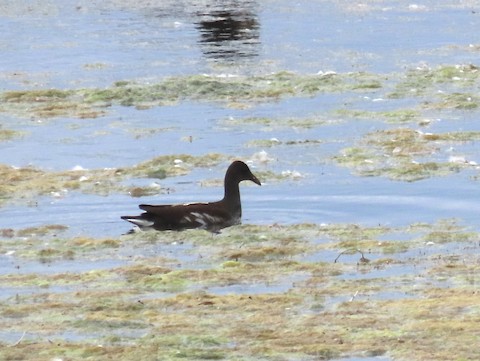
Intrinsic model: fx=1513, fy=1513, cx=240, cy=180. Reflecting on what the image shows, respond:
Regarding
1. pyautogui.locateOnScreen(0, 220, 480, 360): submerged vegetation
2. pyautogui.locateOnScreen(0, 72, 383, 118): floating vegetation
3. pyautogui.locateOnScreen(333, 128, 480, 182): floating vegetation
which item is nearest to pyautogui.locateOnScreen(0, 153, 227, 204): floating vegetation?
pyautogui.locateOnScreen(333, 128, 480, 182): floating vegetation

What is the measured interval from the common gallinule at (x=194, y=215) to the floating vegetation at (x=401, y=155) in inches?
99.9

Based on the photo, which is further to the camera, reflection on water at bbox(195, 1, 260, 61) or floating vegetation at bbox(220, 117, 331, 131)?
reflection on water at bbox(195, 1, 260, 61)

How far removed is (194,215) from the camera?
55.1 feet

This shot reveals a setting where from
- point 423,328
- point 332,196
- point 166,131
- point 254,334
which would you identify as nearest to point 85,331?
point 254,334

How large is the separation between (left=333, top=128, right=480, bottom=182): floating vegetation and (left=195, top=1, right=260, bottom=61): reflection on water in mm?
8730

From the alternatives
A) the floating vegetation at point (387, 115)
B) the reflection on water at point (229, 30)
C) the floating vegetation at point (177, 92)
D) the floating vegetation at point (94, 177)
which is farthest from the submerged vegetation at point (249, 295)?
the reflection on water at point (229, 30)

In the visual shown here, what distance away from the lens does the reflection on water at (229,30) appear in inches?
1213

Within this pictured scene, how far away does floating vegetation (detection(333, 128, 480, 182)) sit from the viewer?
1917cm

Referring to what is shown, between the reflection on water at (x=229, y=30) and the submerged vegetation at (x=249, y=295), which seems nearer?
the submerged vegetation at (x=249, y=295)

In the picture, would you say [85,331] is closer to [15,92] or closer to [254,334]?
[254,334]

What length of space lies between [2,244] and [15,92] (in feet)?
35.8

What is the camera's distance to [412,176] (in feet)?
62.3

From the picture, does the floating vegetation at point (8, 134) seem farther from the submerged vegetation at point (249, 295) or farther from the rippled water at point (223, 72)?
the submerged vegetation at point (249, 295)

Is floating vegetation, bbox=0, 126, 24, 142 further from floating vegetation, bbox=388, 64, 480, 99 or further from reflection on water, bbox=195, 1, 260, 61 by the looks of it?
reflection on water, bbox=195, 1, 260, 61
